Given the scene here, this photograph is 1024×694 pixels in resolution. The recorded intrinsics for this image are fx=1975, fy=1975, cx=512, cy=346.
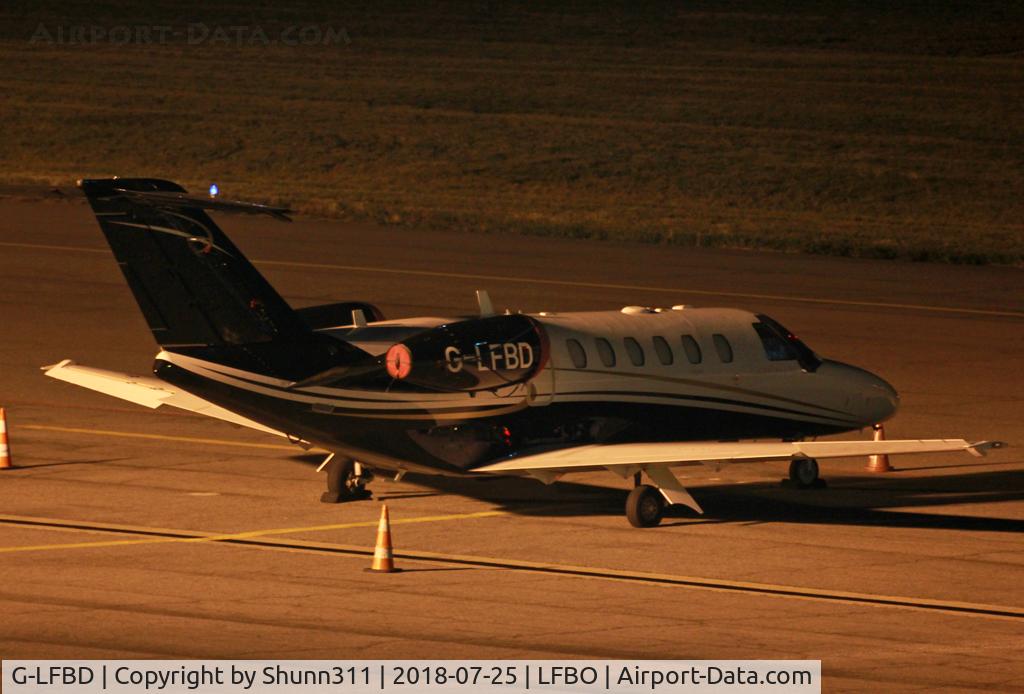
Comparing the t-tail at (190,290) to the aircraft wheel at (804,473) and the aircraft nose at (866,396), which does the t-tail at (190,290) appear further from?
the aircraft nose at (866,396)

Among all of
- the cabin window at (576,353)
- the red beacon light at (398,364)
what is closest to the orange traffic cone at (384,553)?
the red beacon light at (398,364)

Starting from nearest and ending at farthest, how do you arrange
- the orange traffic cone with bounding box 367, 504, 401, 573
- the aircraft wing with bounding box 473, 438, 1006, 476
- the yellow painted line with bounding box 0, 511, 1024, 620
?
the yellow painted line with bounding box 0, 511, 1024, 620 < the orange traffic cone with bounding box 367, 504, 401, 573 < the aircraft wing with bounding box 473, 438, 1006, 476

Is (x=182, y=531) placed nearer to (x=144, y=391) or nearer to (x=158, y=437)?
(x=144, y=391)

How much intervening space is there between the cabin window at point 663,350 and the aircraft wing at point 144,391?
199 inches

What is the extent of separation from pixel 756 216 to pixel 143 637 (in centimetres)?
5310

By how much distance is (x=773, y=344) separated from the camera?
2725cm

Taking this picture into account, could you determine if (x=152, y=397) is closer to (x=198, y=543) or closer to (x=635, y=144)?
(x=198, y=543)

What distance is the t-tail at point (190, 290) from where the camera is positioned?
24.5 meters

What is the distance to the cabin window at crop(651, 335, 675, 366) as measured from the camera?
26.1 metres

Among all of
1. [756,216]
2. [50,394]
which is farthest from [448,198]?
[50,394]

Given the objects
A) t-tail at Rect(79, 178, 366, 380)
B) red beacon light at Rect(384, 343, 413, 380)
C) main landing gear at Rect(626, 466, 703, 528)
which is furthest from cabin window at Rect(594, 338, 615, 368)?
t-tail at Rect(79, 178, 366, 380)

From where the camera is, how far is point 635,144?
80.6 meters

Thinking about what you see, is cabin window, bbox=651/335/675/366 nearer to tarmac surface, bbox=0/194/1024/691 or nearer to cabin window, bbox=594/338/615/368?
cabin window, bbox=594/338/615/368

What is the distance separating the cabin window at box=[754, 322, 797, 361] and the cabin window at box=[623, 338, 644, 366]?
2165 mm
